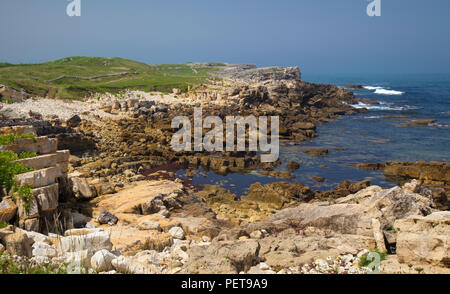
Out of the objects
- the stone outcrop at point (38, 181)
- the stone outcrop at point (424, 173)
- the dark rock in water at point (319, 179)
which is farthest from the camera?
the dark rock in water at point (319, 179)

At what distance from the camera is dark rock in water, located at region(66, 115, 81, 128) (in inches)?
1185

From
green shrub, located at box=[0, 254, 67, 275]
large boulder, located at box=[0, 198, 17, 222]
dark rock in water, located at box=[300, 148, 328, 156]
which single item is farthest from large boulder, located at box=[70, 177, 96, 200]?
dark rock in water, located at box=[300, 148, 328, 156]

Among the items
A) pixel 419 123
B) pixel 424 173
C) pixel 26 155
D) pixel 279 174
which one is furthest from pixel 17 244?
pixel 419 123

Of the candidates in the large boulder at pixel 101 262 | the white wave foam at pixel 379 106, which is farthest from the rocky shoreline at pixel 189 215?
the white wave foam at pixel 379 106

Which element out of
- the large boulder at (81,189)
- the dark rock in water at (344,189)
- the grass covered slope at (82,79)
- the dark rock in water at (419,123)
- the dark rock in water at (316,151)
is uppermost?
the grass covered slope at (82,79)

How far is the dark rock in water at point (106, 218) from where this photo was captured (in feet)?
41.1

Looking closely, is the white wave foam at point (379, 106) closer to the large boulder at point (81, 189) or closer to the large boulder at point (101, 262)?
the large boulder at point (81, 189)

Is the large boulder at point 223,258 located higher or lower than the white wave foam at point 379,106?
lower

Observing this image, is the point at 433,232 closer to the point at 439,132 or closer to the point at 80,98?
the point at 439,132

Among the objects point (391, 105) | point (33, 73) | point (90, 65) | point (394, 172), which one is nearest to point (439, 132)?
point (394, 172)

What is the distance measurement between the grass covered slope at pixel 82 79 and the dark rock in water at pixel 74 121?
45.1 feet

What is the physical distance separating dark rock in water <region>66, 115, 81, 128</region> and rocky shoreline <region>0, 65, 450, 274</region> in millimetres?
123
